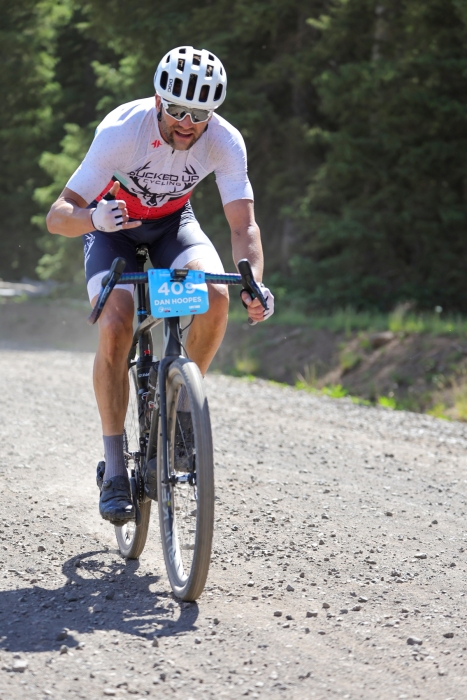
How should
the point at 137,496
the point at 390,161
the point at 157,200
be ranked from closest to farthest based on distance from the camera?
the point at 137,496 → the point at 157,200 → the point at 390,161

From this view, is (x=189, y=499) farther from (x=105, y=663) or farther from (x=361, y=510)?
(x=361, y=510)

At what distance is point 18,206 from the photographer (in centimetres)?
3400

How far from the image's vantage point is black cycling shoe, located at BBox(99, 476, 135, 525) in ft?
13.8

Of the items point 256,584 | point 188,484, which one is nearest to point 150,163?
point 188,484

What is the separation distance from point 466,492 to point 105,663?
13.0 ft

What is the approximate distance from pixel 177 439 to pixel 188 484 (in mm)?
236

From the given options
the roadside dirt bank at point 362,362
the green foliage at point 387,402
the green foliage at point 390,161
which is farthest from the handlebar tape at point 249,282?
the green foliage at point 390,161

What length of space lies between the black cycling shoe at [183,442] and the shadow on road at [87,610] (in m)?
0.59

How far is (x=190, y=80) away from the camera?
408 centimetres

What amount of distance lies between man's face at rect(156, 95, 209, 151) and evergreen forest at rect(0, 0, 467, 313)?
12.8 meters

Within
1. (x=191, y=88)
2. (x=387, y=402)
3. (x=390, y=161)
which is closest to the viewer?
(x=191, y=88)

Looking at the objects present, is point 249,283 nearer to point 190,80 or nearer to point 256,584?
point 190,80

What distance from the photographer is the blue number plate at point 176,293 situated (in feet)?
12.9

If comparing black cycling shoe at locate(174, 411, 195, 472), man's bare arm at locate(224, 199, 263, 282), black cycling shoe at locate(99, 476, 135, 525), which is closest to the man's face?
man's bare arm at locate(224, 199, 263, 282)
